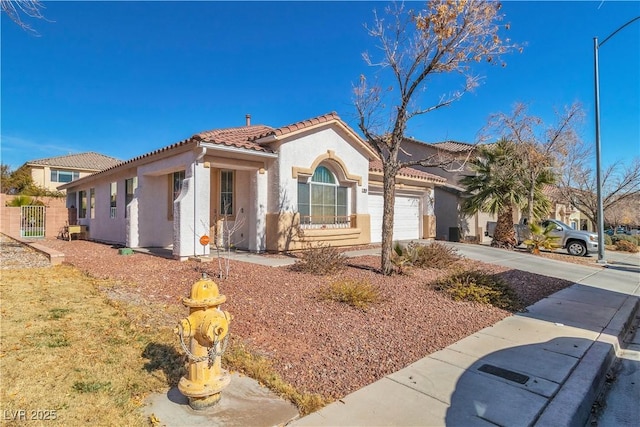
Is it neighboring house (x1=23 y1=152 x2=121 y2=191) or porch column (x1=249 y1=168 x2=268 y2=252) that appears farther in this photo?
neighboring house (x1=23 y1=152 x2=121 y2=191)

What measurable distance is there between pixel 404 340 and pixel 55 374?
4.20 m

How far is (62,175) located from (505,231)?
42.6 metres

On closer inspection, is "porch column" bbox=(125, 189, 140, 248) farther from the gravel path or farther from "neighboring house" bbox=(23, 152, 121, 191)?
"neighboring house" bbox=(23, 152, 121, 191)

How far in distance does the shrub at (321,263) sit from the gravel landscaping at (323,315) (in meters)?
0.30

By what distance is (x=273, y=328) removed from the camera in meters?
5.34

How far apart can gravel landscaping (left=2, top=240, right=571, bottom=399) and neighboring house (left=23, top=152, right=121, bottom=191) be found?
112 feet

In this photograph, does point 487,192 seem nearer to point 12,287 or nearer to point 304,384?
point 304,384

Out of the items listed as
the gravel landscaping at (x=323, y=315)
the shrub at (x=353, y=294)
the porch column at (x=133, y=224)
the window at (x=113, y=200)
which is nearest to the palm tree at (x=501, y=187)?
the gravel landscaping at (x=323, y=315)

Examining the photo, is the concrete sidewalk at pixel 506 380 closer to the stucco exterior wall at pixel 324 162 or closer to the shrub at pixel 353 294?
the shrub at pixel 353 294

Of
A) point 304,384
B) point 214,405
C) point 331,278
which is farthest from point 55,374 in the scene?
point 331,278

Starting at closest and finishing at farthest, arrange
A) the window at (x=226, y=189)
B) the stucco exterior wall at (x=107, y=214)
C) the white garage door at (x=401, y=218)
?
the window at (x=226, y=189)
the stucco exterior wall at (x=107, y=214)
the white garage door at (x=401, y=218)

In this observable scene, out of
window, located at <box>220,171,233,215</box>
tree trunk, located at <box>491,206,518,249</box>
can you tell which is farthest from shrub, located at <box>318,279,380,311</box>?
tree trunk, located at <box>491,206,518,249</box>

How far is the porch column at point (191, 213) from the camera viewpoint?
10.7 metres

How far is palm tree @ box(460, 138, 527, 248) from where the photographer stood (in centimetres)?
1736
